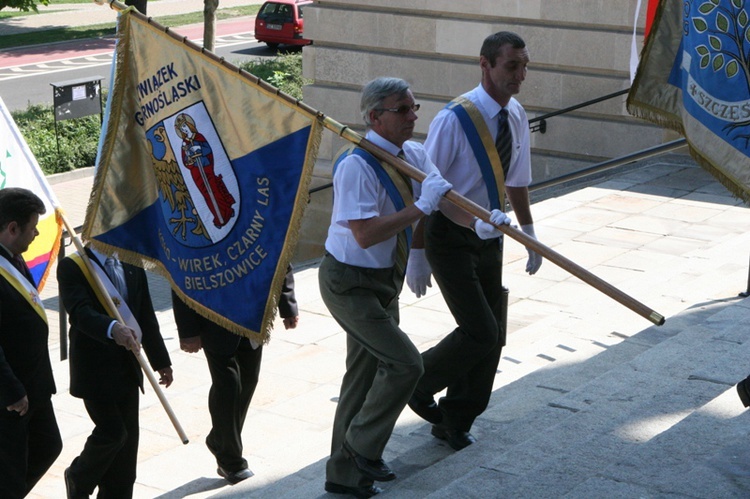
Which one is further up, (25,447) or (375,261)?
(375,261)

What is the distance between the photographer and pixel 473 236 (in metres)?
5.26

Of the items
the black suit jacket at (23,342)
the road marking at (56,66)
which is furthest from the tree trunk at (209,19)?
the black suit jacket at (23,342)

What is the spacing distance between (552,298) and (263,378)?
2.45 meters

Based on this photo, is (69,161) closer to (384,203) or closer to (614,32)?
(614,32)

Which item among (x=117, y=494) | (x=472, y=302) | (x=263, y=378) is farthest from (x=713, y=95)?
(x=263, y=378)

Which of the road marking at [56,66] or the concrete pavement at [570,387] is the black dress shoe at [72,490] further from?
the road marking at [56,66]

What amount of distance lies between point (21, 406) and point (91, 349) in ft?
2.14

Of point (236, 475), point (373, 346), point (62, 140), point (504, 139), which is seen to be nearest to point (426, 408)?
point (373, 346)

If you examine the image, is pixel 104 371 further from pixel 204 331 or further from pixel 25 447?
pixel 204 331

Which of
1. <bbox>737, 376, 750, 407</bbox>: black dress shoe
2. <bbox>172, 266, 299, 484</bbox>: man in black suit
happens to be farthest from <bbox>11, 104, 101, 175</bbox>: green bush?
<bbox>737, 376, 750, 407</bbox>: black dress shoe

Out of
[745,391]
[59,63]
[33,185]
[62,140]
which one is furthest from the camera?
[59,63]

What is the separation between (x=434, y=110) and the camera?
1494 cm

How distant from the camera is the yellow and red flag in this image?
649 centimetres

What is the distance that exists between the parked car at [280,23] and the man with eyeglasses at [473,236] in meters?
26.7
